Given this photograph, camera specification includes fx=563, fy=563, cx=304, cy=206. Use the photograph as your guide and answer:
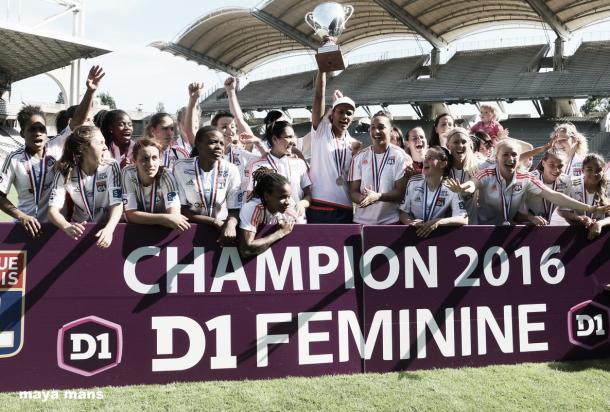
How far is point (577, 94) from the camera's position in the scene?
106 feet

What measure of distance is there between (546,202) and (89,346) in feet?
12.2

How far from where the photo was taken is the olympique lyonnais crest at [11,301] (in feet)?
11.3

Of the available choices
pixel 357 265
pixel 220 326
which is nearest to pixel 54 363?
pixel 220 326

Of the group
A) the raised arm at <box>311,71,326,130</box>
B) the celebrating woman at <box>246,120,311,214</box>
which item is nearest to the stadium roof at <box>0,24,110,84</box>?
the raised arm at <box>311,71,326,130</box>

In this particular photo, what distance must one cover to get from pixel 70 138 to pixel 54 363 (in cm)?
149

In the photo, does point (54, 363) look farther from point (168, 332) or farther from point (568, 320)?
point (568, 320)

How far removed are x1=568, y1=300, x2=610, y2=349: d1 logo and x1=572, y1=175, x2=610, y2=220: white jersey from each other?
0.72 m

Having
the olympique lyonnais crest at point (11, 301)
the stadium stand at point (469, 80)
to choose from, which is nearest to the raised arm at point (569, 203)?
the olympique lyonnais crest at point (11, 301)

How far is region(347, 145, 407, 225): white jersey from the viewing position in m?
4.63

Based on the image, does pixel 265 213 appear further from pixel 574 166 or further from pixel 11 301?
pixel 574 166

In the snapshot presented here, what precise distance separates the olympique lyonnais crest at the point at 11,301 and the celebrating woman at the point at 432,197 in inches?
105

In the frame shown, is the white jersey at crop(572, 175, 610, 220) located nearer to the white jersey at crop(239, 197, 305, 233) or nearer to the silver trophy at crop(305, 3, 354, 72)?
the silver trophy at crop(305, 3, 354, 72)

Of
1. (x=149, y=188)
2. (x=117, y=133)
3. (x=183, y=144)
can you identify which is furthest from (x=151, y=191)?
(x=183, y=144)

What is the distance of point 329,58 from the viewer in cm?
457
